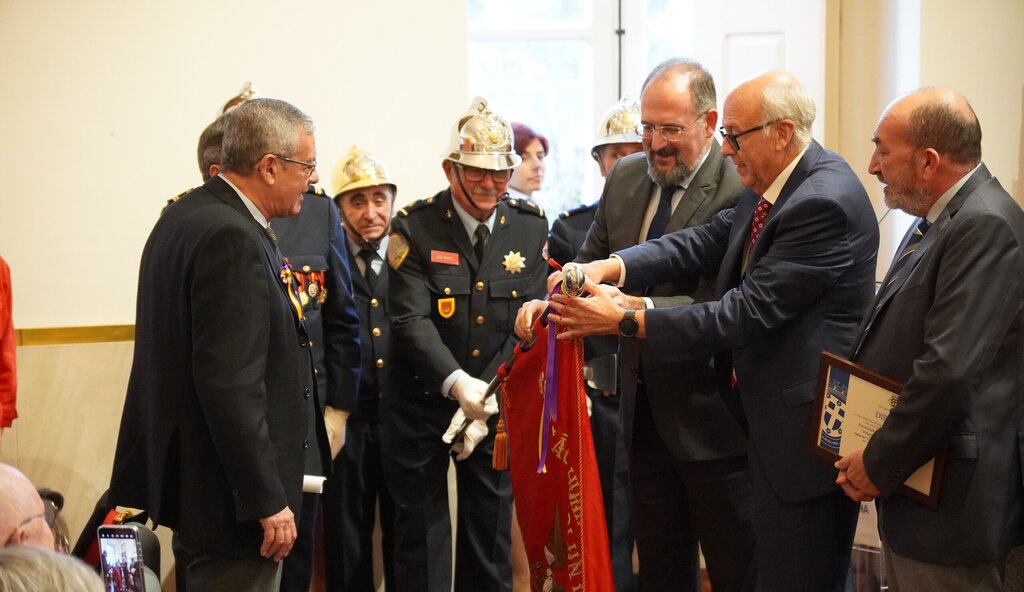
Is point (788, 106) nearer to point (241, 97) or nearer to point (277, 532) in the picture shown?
point (277, 532)

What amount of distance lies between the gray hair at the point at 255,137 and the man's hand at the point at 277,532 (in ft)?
2.61

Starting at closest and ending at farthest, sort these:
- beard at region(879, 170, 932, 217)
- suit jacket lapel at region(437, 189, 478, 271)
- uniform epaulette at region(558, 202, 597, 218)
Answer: beard at region(879, 170, 932, 217), suit jacket lapel at region(437, 189, 478, 271), uniform epaulette at region(558, 202, 597, 218)

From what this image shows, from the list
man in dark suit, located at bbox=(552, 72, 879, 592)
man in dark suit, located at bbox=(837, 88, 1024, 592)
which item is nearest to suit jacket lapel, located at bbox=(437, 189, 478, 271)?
man in dark suit, located at bbox=(552, 72, 879, 592)

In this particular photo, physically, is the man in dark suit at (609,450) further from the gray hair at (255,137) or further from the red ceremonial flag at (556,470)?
the gray hair at (255,137)

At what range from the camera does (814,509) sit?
246 centimetres

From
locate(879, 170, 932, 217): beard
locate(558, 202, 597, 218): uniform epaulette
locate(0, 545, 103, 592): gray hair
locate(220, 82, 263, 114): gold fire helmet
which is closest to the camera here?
locate(0, 545, 103, 592): gray hair

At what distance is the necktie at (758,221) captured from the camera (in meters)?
2.60

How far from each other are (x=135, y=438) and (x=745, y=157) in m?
1.61

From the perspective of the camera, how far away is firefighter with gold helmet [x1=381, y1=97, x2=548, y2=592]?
3.50 meters

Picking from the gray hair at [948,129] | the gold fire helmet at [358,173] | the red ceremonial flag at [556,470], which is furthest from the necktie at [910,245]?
the gold fire helmet at [358,173]

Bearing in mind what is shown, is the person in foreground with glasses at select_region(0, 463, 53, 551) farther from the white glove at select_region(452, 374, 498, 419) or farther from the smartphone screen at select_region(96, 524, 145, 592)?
the white glove at select_region(452, 374, 498, 419)

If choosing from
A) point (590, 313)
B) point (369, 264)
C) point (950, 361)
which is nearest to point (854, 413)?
point (950, 361)

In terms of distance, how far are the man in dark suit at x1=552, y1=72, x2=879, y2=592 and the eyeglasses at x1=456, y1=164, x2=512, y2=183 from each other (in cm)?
97

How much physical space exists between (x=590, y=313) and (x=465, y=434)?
39.0 inches
